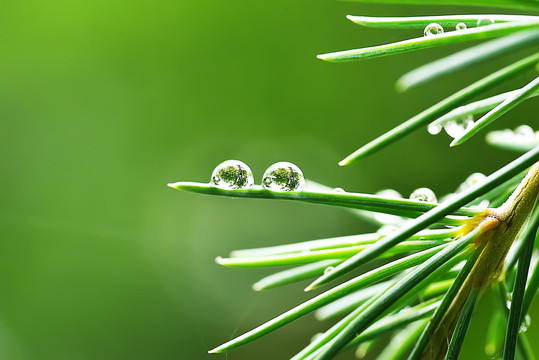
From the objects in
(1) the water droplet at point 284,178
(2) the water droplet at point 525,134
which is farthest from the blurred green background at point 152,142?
(1) the water droplet at point 284,178

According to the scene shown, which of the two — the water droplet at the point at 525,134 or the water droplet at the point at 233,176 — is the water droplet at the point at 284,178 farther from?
the water droplet at the point at 525,134

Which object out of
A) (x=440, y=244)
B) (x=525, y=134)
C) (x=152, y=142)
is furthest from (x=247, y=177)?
(x=152, y=142)

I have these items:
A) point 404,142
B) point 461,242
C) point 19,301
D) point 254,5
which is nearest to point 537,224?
point 461,242

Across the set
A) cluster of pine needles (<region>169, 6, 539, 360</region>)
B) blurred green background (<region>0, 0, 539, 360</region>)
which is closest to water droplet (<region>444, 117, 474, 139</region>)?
cluster of pine needles (<region>169, 6, 539, 360</region>)

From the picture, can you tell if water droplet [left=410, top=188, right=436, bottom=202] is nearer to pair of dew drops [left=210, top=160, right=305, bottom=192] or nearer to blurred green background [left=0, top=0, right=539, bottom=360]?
pair of dew drops [left=210, top=160, right=305, bottom=192]

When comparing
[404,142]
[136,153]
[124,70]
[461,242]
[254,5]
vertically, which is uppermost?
[254,5]

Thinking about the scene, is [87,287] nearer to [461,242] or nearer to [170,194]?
[170,194]
